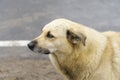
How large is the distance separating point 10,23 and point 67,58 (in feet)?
23.6

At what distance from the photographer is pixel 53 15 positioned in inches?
624

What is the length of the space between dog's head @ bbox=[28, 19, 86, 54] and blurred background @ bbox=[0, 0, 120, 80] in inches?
106

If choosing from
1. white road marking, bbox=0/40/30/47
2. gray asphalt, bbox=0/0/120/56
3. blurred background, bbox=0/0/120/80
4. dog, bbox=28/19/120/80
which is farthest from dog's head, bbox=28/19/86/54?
white road marking, bbox=0/40/30/47

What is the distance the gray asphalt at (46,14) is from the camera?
14867mm

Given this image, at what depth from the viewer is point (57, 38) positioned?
849 cm

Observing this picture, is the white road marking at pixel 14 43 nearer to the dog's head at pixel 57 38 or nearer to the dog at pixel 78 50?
the dog at pixel 78 50

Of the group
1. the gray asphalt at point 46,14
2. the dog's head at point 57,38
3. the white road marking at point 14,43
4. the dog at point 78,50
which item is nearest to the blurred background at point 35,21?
the gray asphalt at point 46,14

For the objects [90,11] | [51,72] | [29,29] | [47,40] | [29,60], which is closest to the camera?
[47,40]

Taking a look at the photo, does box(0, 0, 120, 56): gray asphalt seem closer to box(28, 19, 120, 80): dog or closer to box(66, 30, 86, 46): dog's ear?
box(28, 19, 120, 80): dog

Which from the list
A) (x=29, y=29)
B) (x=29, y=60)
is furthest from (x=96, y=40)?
(x=29, y=29)

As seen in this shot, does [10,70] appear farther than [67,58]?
Yes

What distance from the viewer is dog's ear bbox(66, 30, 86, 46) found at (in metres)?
→ 8.46

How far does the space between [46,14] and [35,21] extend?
0.64 m

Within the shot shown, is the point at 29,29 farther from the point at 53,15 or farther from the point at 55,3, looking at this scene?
the point at 55,3
